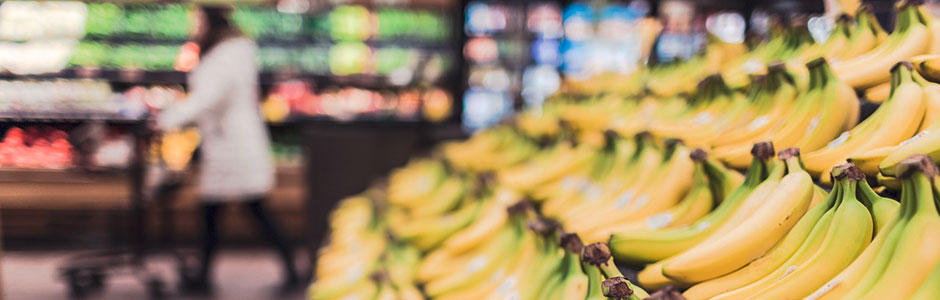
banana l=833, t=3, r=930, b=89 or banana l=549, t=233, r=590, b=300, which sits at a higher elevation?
banana l=833, t=3, r=930, b=89

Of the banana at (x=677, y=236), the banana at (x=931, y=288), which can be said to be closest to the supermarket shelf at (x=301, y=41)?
the banana at (x=677, y=236)

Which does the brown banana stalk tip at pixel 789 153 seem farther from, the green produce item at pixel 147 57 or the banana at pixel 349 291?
the green produce item at pixel 147 57

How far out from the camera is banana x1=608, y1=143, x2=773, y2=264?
4.19 ft

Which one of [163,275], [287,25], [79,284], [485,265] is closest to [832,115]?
[485,265]

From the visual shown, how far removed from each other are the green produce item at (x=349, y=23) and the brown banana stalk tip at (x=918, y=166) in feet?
17.3

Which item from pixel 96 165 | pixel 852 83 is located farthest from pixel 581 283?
pixel 96 165

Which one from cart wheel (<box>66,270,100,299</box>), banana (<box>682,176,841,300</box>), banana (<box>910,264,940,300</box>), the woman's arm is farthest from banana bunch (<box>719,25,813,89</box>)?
cart wheel (<box>66,270,100,299</box>)

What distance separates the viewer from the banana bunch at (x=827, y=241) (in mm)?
990

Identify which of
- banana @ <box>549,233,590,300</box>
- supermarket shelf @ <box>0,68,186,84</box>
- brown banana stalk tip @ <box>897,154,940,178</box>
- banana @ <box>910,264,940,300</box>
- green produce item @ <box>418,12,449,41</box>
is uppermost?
brown banana stalk tip @ <box>897,154,940,178</box>

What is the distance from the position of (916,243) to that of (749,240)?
329 mm

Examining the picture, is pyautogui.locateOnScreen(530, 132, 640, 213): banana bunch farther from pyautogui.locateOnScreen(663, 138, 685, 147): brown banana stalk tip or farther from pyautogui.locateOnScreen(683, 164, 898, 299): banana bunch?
pyautogui.locateOnScreen(683, 164, 898, 299): banana bunch

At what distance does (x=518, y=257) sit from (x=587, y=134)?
3.05 feet

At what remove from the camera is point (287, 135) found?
5.89 metres

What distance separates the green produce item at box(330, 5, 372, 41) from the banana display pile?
129 inches
